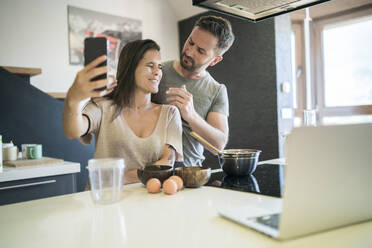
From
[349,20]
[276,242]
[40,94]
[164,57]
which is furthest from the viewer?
[164,57]

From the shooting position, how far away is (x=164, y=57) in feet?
14.3

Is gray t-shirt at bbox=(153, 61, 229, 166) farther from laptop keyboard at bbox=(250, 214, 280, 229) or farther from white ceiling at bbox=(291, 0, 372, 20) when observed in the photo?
white ceiling at bbox=(291, 0, 372, 20)

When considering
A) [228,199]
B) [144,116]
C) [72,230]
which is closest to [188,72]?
[144,116]

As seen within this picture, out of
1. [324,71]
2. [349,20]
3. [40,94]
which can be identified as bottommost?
[40,94]

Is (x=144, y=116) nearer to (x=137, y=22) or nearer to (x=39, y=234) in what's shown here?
(x=39, y=234)

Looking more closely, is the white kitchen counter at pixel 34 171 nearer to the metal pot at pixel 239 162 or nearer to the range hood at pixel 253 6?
the metal pot at pixel 239 162

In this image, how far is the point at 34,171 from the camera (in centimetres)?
192

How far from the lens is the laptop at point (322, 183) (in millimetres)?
589

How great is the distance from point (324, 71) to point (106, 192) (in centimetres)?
373

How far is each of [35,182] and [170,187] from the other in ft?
4.30

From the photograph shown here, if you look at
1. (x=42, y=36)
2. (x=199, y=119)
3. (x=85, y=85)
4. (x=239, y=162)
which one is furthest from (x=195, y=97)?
(x=42, y=36)

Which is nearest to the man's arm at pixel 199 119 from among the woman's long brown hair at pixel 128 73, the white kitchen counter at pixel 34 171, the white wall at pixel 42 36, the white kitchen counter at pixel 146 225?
the woman's long brown hair at pixel 128 73

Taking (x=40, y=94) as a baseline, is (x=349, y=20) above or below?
above

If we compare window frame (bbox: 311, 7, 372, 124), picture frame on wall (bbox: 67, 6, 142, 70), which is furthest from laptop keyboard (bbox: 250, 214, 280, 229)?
window frame (bbox: 311, 7, 372, 124)
